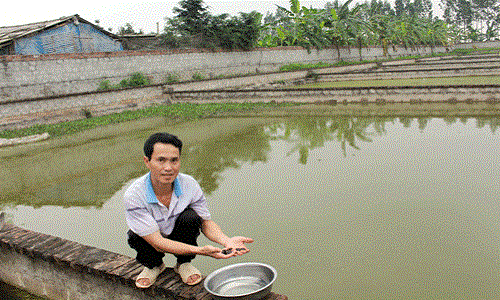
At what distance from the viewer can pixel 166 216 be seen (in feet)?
6.78

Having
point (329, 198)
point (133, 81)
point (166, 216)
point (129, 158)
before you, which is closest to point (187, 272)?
point (166, 216)

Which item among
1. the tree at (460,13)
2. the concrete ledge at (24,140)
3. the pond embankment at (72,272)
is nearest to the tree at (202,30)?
the concrete ledge at (24,140)

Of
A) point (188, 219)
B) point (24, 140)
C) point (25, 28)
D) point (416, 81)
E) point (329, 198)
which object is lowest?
point (329, 198)

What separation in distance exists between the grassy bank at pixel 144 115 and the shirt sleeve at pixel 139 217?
8264mm

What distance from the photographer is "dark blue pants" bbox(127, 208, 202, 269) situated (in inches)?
81.7

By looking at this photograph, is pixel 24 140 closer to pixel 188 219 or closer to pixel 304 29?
pixel 188 219

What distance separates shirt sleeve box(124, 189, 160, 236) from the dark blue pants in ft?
0.33

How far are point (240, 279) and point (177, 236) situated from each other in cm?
38

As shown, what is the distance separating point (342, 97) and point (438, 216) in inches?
345

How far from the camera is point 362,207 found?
146 inches

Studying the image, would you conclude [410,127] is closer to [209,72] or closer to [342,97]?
[342,97]

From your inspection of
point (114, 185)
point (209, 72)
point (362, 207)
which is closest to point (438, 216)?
point (362, 207)

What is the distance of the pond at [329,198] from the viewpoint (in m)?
2.57

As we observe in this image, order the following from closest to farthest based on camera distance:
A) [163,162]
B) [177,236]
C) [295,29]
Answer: [163,162] < [177,236] < [295,29]
